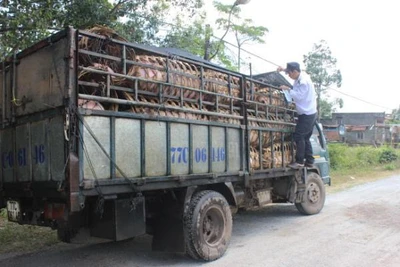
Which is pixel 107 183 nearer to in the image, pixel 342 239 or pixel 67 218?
pixel 67 218

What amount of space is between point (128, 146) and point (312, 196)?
509 cm

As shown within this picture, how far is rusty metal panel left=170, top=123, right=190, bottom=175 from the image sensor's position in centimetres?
481

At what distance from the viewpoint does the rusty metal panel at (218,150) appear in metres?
5.45

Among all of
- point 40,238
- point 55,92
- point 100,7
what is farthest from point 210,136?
point 100,7

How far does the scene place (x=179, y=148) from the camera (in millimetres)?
4895

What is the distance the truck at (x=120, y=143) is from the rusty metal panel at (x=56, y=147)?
0.03 feet

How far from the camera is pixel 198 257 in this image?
198 inches

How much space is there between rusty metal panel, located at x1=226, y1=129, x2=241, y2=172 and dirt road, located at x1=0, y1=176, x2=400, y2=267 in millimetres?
1186

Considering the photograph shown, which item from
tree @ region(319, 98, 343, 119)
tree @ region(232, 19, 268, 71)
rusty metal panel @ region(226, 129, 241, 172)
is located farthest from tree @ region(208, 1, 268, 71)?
tree @ region(319, 98, 343, 119)

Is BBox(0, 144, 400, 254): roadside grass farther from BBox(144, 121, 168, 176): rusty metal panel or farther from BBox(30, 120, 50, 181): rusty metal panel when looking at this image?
BBox(144, 121, 168, 176): rusty metal panel

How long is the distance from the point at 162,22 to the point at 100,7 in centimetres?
354

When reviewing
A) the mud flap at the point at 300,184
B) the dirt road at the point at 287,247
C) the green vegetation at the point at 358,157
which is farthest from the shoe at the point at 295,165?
the green vegetation at the point at 358,157

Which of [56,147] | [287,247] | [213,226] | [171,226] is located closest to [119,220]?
[171,226]

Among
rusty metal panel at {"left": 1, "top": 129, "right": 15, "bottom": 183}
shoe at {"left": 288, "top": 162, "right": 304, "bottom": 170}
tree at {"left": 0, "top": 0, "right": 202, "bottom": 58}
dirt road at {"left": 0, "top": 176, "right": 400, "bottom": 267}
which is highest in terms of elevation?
tree at {"left": 0, "top": 0, "right": 202, "bottom": 58}
